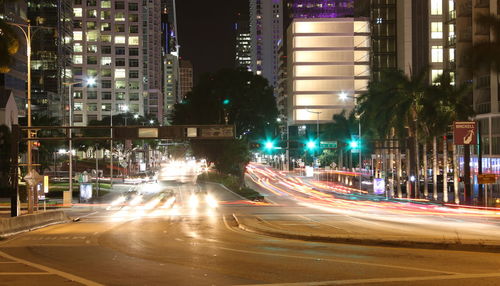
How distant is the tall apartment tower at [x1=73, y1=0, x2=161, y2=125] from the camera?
182 meters

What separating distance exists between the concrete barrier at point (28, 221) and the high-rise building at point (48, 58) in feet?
314

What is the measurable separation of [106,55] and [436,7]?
10536 cm

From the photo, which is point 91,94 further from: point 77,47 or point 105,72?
point 77,47

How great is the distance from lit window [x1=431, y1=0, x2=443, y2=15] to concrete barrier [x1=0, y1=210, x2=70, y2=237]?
292ft

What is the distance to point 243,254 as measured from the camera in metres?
21.4

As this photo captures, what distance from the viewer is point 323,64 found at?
5723 inches

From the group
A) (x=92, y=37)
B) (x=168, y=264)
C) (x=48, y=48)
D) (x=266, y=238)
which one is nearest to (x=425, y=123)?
(x=266, y=238)

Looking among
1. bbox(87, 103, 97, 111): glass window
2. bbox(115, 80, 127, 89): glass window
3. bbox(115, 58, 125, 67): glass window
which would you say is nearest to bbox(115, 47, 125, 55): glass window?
bbox(115, 58, 125, 67): glass window

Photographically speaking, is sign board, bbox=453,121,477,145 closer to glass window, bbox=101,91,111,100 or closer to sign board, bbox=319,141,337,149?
sign board, bbox=319,141,337,149

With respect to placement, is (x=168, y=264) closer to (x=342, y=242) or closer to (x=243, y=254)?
(x=243, y=254)

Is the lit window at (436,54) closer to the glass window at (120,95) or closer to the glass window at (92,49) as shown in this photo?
the glass window at (120,95)

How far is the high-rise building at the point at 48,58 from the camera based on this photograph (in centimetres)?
13125

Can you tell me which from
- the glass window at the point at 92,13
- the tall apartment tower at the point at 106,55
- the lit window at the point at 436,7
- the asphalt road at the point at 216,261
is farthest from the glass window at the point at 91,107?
the asphalt road at the point at 216,261

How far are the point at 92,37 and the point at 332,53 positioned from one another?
76412 mm
